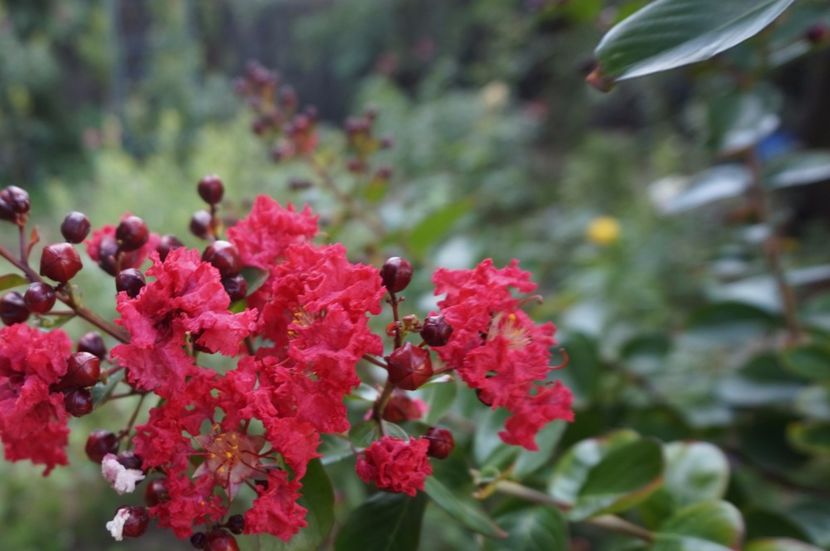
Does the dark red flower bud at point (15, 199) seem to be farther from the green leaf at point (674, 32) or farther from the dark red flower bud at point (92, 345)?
the green leaf at point (674, 32)

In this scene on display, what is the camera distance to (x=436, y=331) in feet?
1.40

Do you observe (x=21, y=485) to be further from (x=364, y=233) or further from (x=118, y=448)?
(x=118, y=448)

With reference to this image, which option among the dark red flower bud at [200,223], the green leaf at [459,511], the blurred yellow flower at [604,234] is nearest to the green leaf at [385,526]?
the green leaf at [459,511]

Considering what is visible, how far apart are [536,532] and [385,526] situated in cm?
→ 13

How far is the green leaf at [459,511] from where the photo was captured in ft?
1.52

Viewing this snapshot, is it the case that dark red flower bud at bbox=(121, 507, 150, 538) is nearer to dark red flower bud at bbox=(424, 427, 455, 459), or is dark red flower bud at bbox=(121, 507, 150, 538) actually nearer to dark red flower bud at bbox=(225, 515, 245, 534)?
dark red flower bud at bbox=(225, 515, 245, 534)

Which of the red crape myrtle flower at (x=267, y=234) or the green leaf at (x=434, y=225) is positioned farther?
the green leaf at (x=434, y=225)

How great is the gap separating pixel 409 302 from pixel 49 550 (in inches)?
51.5

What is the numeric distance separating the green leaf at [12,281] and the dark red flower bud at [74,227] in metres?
0.04

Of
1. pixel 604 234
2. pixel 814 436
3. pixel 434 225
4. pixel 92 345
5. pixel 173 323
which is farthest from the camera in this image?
pixel 604 234

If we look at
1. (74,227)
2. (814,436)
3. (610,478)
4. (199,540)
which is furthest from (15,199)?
(814,436)

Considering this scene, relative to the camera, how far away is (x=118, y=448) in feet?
1.60

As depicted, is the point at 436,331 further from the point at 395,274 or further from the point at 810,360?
the point at 810,360

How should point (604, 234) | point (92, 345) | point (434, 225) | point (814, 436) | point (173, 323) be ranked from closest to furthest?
point (173, 323) → point (92, 345) → point (814, 436) → point (434, 225) → point (604, 234)
